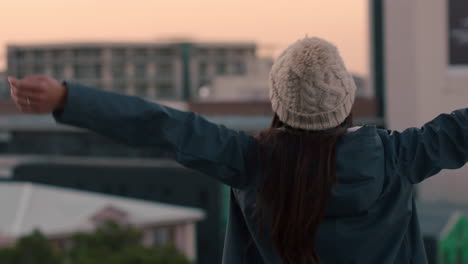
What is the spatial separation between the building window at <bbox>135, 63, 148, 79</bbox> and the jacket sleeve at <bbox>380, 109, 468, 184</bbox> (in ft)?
237

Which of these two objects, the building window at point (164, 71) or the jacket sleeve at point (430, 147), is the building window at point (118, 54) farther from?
the jacket sleeve at point (430, 147)

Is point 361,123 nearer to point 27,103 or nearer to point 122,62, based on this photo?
point 122,62

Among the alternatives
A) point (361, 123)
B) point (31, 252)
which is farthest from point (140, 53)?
point (31, 252)

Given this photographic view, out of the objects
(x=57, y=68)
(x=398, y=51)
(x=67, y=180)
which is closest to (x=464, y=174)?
(x=398, y=51)

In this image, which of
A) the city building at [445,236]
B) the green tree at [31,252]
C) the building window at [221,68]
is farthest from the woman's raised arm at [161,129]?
the building window at [221,68]

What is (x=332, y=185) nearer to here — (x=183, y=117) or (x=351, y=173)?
(x=351, y=173)

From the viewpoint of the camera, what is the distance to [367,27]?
44750mm

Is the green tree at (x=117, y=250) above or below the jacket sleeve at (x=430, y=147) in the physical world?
below

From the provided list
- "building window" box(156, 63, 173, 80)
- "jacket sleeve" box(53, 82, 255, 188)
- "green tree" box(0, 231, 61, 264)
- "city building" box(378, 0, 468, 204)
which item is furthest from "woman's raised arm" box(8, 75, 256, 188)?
"building window" box(156, 63, 173, 80)

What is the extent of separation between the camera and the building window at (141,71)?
7350 centimetres

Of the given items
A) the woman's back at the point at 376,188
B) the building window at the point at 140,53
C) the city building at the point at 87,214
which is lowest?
the city building at the point at 87,214

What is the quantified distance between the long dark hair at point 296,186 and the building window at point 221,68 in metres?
73.7

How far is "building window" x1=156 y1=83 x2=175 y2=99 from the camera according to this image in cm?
7211

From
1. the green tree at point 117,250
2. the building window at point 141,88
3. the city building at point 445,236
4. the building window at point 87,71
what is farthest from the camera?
the building window at point 141,88
